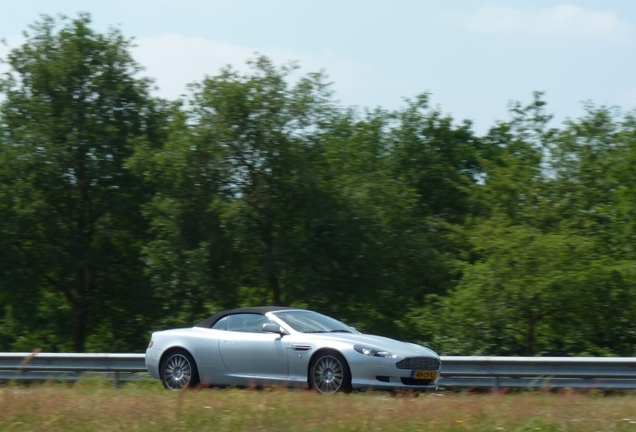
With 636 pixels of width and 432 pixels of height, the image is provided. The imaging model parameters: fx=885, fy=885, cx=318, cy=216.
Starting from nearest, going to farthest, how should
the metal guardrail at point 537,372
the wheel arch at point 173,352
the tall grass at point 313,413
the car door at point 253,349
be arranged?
the tall grass at point 313,413, the car door at point 253,349, the metal guardrail at point 537,372, the wheel arch at point 173,352

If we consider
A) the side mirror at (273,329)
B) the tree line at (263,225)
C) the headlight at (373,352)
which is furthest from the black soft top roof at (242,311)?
the tree line at (263,225)

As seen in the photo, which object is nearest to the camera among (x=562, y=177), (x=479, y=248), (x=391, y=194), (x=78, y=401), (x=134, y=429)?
(x=134, y=429)

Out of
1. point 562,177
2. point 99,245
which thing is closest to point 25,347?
point 99,245

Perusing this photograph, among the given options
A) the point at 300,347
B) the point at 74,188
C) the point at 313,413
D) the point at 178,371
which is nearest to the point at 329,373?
the point at 300,347

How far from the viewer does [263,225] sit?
24016 millimetres

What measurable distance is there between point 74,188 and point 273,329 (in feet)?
55.1

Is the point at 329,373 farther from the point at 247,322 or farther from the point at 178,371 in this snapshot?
the point at 178,371

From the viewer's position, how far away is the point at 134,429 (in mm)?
8258

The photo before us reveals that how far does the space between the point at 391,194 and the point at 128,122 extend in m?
8.65

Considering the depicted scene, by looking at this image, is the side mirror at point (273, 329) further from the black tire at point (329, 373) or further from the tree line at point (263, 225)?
the tree line at point (263, 225)

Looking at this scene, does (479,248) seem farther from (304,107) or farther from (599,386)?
(599,386)

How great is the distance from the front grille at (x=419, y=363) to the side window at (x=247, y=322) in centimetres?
217

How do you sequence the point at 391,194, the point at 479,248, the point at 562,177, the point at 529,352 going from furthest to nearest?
the point at 562,177, the point at 391,194, the point at 479,248, the point at 529,352

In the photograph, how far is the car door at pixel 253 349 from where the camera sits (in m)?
12.0
